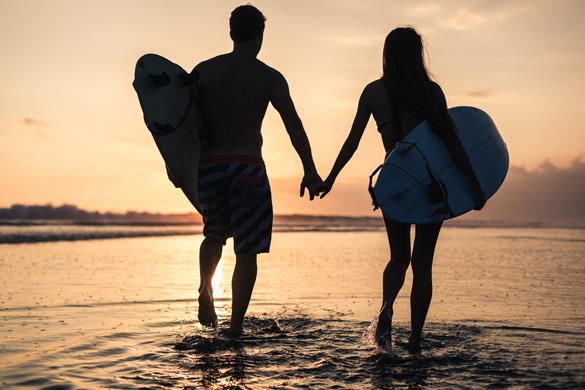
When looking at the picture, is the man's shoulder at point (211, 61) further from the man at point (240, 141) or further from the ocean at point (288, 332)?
the ocean at point (288, 332)

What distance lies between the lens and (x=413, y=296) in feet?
14.3

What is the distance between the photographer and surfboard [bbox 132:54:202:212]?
4633 mm

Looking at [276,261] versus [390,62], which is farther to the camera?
[276,261]

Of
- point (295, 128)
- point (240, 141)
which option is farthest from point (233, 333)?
point (295, 128)

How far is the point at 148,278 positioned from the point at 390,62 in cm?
551

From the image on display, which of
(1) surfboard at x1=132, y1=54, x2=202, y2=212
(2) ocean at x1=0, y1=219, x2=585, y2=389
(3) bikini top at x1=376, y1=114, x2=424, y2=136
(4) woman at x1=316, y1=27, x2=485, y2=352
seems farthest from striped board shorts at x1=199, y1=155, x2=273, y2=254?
(3) bikini top at x1=376, y1=114, x2=424, y2=136

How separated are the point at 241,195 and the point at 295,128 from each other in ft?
2.19

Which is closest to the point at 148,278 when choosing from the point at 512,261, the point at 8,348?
the point at 8,348

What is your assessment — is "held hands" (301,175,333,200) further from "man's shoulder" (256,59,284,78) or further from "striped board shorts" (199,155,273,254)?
"man's shoulder" (256,59,284,78)

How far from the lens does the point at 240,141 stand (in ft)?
14.8

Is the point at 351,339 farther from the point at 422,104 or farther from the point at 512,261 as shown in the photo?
the point at 512,261

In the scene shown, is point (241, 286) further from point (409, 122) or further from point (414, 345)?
point (409, 122)

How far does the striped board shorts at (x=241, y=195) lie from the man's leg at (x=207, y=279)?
8.3 inches

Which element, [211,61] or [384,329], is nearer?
[384,329]
